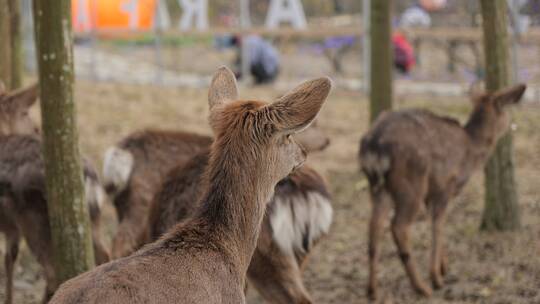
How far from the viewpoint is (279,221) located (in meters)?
5.23

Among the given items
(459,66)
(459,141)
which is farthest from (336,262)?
(459,66)

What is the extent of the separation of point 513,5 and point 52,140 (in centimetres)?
1058

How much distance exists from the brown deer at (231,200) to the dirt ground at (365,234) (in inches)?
121

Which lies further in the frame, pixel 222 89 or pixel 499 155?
pixel 499 155

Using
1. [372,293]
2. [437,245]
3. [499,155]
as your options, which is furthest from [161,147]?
[499,155]

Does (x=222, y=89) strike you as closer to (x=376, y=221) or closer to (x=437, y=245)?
(x=376, y=221)

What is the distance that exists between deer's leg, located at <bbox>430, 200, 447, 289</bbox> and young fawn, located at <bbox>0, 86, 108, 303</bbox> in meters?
2.83

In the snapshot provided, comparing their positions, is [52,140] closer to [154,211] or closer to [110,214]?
[154,211]

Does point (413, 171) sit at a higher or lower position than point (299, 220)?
lower

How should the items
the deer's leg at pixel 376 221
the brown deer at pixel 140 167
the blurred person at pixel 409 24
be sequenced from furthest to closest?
the blurred person at pixel 409 24 → the deer's leg at pixel 376 221 → the brown deer at pixel 140 167

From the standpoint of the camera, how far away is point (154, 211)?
545 cm

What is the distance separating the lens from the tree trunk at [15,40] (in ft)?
26.7

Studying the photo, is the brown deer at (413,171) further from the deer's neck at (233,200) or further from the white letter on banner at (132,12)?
the white letter on banner at (132,12)

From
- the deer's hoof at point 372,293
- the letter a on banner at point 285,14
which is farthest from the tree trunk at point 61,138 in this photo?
the letter a on banner at point 285,14
